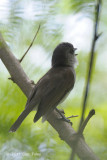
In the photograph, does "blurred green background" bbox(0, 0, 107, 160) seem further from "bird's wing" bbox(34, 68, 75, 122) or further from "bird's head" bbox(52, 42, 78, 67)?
"bird's head" bbox(52, 42, 78, 67)

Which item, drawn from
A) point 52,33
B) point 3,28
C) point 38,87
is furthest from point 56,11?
point 38,87

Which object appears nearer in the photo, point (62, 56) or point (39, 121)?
point (39, 121)

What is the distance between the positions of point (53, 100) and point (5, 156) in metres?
1.62

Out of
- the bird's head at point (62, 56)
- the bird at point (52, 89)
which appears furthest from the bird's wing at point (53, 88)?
the bird's head at point (62, 56)

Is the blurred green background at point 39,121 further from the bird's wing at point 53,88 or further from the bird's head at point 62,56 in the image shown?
the bird's head at point 62,56

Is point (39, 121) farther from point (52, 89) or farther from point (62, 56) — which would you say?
point (62, 56)

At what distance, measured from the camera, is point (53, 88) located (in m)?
3.37

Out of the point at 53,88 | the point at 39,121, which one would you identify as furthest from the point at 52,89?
the point at 39,121

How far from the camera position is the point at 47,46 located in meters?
2.04

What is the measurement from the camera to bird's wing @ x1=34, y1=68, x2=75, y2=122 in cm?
311

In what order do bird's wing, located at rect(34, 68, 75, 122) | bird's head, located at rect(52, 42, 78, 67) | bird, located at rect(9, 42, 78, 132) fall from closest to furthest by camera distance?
1. bird, located at rect(9, 42, 78, 132)
2. bird's wing, located at rect(34, 68, 75, 122)
3. bird's head, located at rect(52, 42, 78, 67)

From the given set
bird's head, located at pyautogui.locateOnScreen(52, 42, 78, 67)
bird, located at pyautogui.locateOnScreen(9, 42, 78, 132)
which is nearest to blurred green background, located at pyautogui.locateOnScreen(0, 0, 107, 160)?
bird, located at pyautogui.locateOnScreen(9, 42, 78, 132)

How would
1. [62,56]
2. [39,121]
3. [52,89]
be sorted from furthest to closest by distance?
[62,56]
[52,89]
[39,121]

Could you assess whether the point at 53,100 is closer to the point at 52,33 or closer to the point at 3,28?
the point at 52,33
